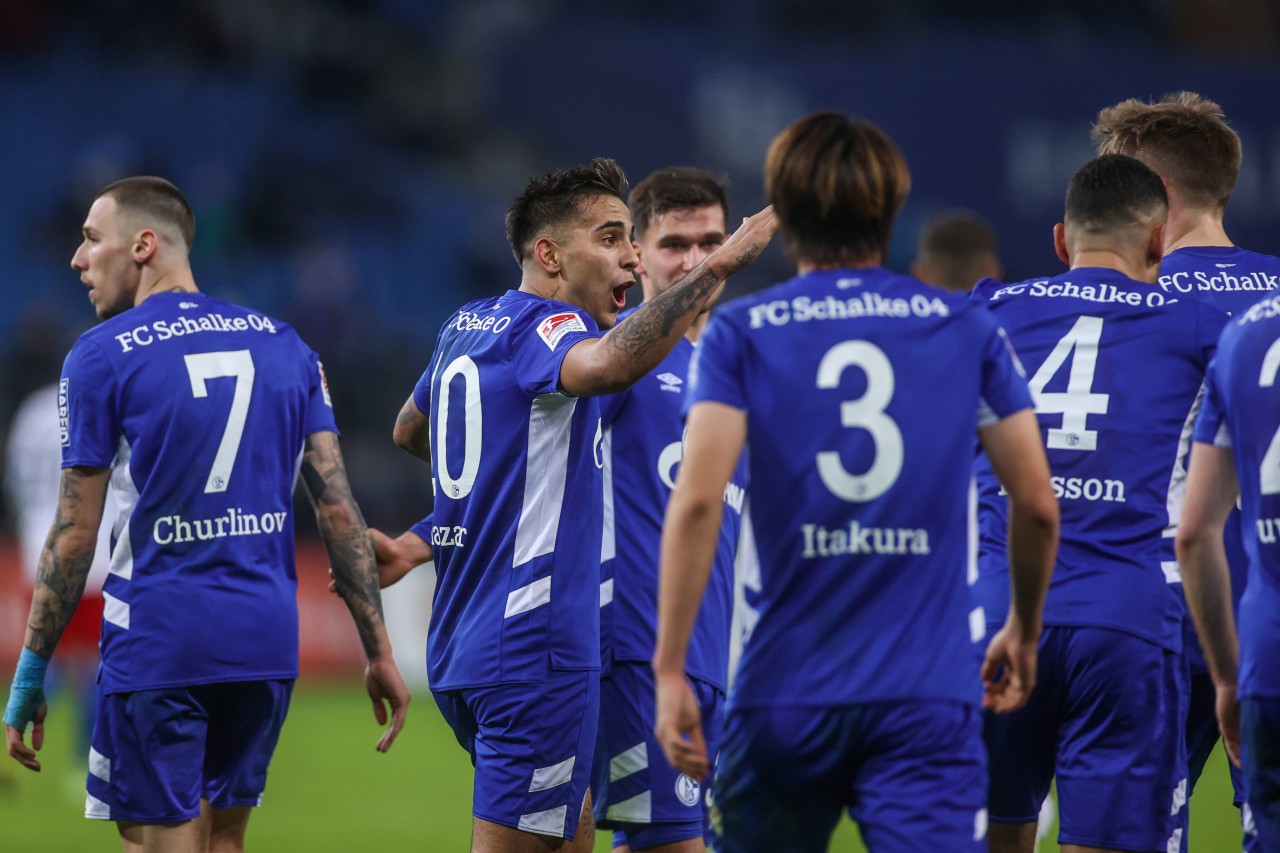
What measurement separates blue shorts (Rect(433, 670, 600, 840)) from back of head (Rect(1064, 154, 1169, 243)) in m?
2.23

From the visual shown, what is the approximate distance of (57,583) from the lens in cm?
546

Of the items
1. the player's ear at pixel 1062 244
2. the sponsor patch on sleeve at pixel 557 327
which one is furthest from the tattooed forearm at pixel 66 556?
the player's ear at pixel 1062 244

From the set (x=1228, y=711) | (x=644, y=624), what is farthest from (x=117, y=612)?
(x=1228, y=711)

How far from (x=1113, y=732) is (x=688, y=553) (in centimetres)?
185

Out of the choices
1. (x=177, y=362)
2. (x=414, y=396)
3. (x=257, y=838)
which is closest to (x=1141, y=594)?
(x=414, y=396)

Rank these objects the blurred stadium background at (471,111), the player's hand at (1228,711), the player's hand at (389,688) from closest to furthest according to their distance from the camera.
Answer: the player's hand at (1228,711) < the player's hand at (389,688) < the blurred stadium background at (471,111)

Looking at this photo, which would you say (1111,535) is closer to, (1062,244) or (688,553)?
(1062,244)

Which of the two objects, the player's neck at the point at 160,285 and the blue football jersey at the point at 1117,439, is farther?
the player's neck at the point at 160,285

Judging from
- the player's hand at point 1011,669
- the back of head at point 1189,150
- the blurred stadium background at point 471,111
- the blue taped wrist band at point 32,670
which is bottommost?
the blue taped wrist band at point 32,670

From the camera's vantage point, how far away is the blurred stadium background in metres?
20.0

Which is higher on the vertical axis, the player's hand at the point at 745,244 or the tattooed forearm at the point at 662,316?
the player's hand at the point at 745,244

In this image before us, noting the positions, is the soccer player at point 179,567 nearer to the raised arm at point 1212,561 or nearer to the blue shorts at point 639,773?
the blue shorts at point 639,773

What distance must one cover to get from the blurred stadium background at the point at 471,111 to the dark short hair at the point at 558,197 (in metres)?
12.1

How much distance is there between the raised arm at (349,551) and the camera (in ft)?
18.9
